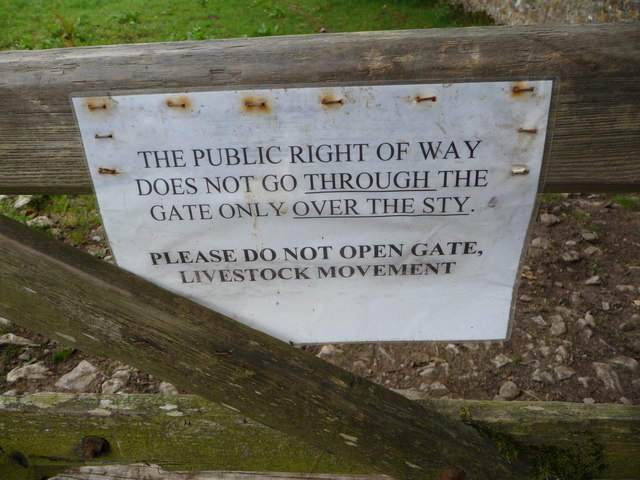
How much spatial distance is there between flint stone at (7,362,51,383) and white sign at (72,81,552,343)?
2241 mm

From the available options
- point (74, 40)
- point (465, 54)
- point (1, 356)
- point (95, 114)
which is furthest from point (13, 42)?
point (465, 54)

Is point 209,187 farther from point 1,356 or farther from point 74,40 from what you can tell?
point 74,40

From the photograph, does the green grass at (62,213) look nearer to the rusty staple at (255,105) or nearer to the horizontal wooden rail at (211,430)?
the horizontal wooden rail at (211,430)

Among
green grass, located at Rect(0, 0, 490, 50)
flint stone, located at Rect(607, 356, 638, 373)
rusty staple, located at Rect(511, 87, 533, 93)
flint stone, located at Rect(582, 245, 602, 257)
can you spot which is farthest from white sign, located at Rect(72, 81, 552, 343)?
green grass, located at Rect(0, 0, 490, 50)

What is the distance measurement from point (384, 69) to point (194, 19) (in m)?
8.16

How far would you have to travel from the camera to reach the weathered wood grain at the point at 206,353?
4.92 ft

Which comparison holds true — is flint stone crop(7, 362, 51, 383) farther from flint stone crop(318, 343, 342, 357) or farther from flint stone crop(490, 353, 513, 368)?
flint stone crop(490, 353, 513, 368)

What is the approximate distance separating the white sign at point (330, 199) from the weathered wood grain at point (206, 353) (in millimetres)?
133

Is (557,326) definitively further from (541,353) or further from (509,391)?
(509,391)

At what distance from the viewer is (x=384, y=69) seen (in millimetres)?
1307

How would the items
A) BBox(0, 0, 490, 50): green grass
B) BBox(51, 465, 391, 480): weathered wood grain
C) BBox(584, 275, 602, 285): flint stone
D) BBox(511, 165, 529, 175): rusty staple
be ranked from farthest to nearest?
1. BBox(0, 0, 490, 50): green grass
2. BBox(584, 275, 602, 285): flint stone
3. BBox(51, 465, 391, 480): weathered wood grain
4. BBox(511, 165, 529, 175): rusty staple

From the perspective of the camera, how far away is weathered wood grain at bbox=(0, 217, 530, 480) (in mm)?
1498

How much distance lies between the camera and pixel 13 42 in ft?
25.8

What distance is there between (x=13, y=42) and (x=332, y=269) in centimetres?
817
